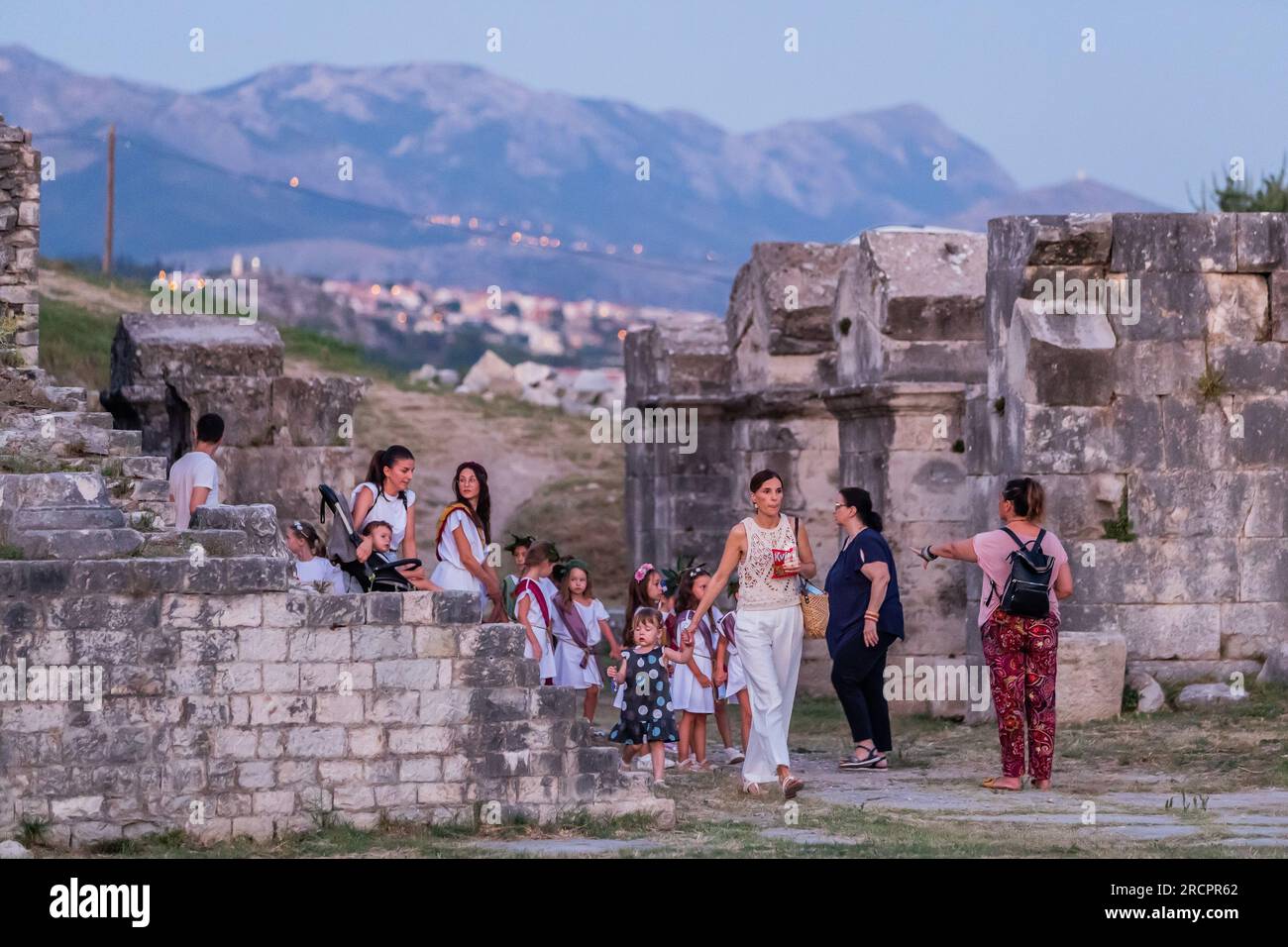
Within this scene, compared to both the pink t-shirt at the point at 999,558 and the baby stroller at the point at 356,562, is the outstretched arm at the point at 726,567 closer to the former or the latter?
the pink t-shirt at the point at 999,558

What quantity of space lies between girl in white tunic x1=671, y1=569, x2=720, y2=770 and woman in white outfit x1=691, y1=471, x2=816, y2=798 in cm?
121

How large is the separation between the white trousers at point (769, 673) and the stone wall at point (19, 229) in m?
5.75

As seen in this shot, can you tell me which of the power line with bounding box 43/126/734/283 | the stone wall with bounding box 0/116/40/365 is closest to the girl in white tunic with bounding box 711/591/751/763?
the stone wall with bounding box 0/116/40/365

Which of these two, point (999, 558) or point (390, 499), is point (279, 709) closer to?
point (390, 499)

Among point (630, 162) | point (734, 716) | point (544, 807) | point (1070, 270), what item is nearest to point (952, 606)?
point (734, 716)

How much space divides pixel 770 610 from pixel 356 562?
2021 mm

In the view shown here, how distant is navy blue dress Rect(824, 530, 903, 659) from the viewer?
11211 mm

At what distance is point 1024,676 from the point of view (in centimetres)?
1008

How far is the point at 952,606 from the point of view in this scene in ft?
49.6

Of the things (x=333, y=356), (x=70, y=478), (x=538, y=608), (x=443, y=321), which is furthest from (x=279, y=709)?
(x=443, y=321)

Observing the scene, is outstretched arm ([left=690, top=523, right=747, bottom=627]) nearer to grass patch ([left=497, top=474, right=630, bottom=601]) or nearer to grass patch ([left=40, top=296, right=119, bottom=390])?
grass patch ([left=497, top=474, right=630, bottom=601])

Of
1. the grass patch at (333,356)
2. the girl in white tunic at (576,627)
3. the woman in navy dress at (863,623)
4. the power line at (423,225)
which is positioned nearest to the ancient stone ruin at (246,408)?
the girl in white tunic at (576,627)

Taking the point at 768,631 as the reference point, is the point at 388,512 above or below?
above

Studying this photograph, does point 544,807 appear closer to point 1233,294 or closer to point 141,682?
point 141,682
